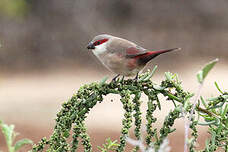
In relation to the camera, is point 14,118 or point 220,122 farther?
point 14,118

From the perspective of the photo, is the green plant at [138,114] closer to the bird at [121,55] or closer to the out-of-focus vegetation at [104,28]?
the bird at [121,55]

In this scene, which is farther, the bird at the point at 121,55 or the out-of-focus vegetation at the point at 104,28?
the out-of-focus vegetation at the point at 104,28

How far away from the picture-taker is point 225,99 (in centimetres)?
100

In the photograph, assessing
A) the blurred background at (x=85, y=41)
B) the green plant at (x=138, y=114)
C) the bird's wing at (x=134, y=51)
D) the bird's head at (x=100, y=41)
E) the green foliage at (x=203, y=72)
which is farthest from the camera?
the blurred background at (x=85, y=41)

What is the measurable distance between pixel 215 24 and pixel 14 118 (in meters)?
4.57

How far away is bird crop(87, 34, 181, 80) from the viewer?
1373 millimetres

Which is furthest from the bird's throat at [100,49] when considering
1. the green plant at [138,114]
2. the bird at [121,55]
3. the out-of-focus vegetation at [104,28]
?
the out-of-focus vegetation at [104,28]

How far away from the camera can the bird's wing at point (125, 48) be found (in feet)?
4.55

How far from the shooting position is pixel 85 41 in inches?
353

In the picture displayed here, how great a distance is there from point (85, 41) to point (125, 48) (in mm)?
7592

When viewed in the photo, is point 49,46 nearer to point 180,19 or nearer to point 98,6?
point 98,6

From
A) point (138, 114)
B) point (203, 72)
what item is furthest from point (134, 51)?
point (203, 72)

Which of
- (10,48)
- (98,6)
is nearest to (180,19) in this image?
(98,6)

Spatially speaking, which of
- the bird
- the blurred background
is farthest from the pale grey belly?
the blurred background
